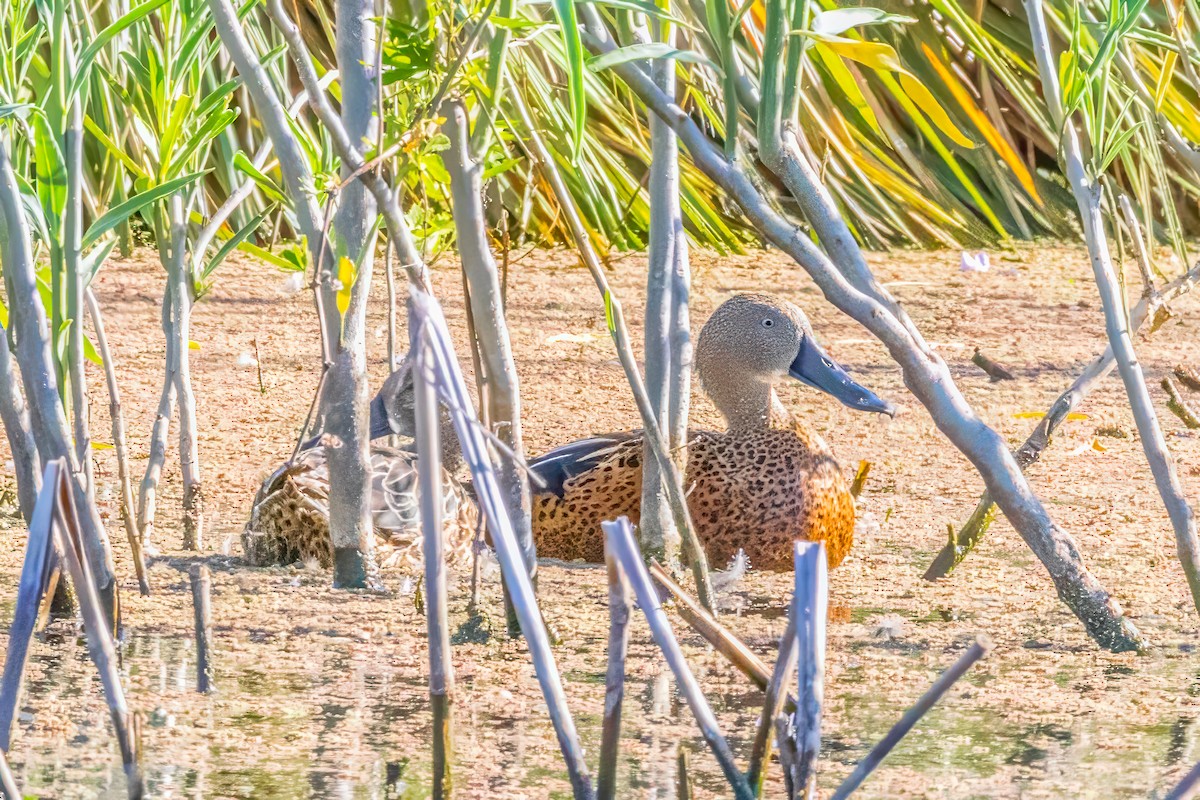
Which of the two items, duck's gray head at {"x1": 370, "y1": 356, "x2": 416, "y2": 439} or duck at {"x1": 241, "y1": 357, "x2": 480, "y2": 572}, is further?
duck's gray head at {"x1": 370, "y1": 356, "x2": 416, "y2": 439}

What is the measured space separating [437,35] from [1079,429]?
2787 millimetres

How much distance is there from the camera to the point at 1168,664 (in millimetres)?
2539

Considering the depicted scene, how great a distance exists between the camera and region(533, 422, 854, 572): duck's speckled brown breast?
133 inches

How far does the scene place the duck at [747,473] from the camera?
11.1 feet

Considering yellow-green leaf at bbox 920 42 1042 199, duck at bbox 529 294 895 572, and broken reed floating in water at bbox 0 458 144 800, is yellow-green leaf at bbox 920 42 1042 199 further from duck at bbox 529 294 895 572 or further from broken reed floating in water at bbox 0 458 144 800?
broken reed floating in water at bbox 0 458 144 800

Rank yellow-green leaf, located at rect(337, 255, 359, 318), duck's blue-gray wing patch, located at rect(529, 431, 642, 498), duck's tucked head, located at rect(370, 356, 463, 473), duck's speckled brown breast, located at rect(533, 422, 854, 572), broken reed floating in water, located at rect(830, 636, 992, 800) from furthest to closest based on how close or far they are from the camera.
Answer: duck's tucked head, located at rect(370, 356, 463, 473)
duck's blue-gray wing patch, located at rect(529, 431, 642, 498)
duck's speckled brown breast, located at rect(533, 422, 854, 572)
yellow-green leaf, located at rect(337, 255, 359, 318)
broken reed floating in water, located at rect(830, 636, 992, 800)

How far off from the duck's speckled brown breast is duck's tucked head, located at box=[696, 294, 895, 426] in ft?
0.75

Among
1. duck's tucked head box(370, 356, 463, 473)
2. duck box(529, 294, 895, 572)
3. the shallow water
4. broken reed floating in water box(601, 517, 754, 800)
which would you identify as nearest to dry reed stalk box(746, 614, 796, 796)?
broken reed floating in water box(601, 517, 754, 800)

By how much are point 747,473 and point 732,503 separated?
0.09 meters

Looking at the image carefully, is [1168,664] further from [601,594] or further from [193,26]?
[193,26]

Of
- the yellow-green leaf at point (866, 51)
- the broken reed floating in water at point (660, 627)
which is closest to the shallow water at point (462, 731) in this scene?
the broken reed floating in water at point (660, 627)

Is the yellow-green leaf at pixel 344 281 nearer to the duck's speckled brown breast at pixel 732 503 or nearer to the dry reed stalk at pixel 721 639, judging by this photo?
the dry reed stalk at pixel 721 639

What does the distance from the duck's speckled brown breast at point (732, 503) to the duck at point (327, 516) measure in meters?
0.21

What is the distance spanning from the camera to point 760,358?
3.72m
